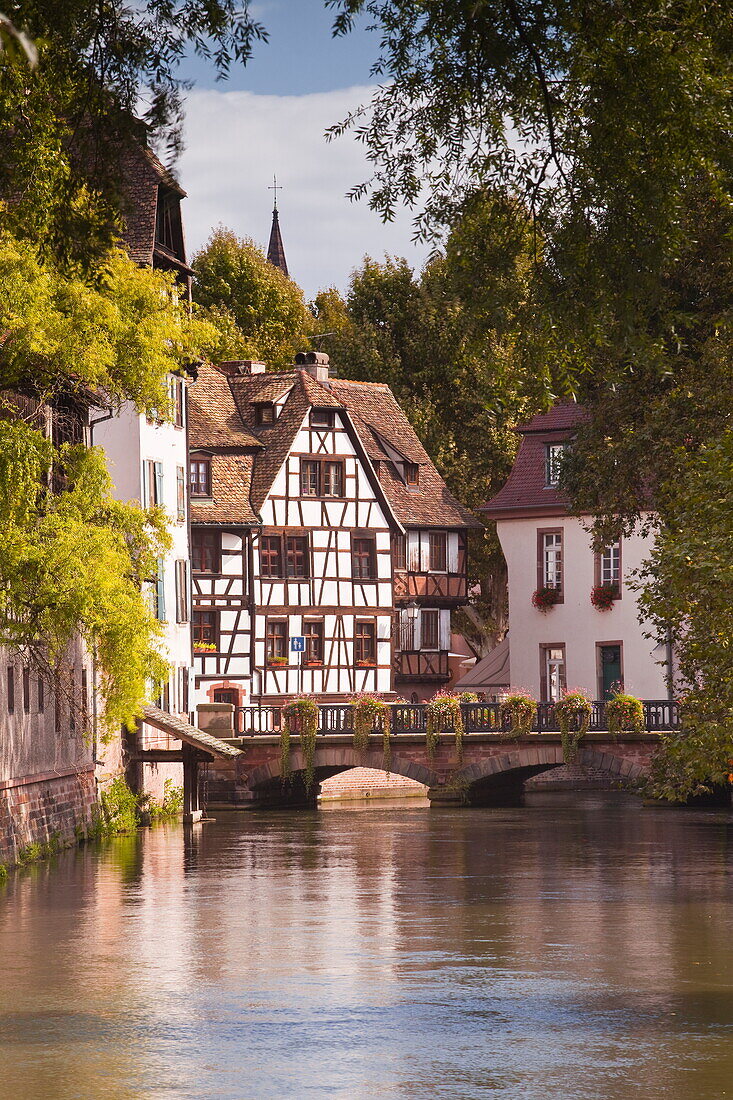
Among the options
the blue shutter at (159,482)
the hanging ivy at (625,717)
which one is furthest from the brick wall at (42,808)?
the hanging ivy at (625,717)

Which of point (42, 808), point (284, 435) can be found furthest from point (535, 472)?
point (42, 808)

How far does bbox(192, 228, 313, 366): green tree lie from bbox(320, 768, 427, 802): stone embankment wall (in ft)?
79.5

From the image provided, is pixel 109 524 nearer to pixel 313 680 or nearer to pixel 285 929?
pixel 285 929

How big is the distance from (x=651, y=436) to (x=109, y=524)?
1030 centimetres

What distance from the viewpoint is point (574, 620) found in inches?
2319

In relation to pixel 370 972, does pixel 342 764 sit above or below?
above

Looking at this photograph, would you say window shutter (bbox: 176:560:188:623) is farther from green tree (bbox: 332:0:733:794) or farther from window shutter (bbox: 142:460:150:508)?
green tree (bbox: 332:0:733:794)

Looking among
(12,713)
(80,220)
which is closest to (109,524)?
(12,713)

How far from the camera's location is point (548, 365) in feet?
40.7

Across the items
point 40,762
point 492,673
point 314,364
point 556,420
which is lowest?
point 40,762

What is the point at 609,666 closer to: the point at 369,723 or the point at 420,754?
the point at 420,754

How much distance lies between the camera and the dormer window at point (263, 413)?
200 feet

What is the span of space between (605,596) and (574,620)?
4.83 feet

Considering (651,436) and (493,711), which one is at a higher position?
(651,436)
